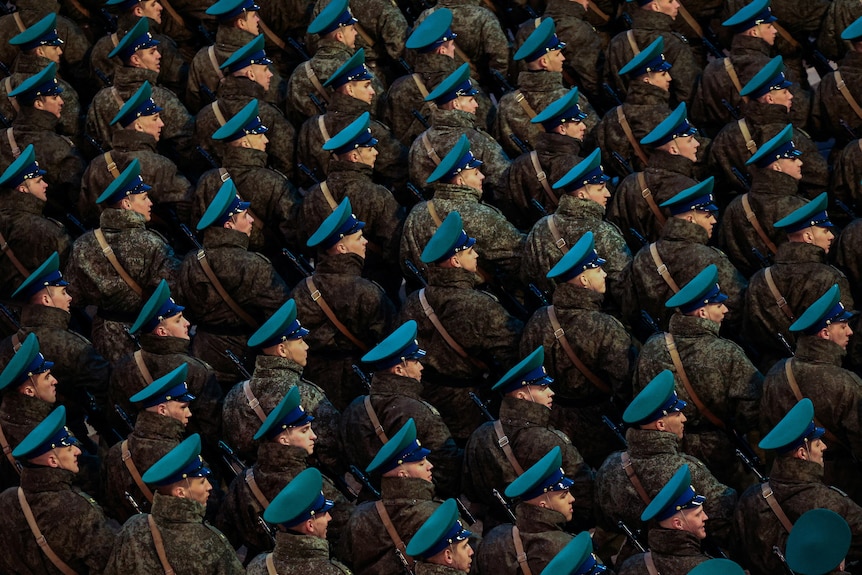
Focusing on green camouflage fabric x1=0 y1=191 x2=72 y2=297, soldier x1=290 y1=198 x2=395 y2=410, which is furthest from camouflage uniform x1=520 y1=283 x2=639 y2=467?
green camouflage fabric x1=0 y1=191 x2=72 y2=297

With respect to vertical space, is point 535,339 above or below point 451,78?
below

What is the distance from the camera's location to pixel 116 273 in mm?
17359

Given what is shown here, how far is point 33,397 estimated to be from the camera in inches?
624

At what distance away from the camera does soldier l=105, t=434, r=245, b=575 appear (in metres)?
14.3

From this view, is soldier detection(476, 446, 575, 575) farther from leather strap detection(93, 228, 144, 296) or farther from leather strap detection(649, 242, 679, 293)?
leather strap detection(93, 228, 144, 296)

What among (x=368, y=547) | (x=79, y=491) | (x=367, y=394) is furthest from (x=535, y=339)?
(x=79, y=491)

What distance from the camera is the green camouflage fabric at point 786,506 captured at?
1430cm

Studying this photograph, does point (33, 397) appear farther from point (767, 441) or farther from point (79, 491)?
point (767, 441)

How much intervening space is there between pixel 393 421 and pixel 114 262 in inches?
128

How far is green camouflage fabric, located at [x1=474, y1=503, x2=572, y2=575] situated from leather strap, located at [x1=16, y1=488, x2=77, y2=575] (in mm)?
2917

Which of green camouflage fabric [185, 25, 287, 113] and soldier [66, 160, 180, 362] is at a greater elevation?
green camouflage fabric [185, 25, 287, 113]

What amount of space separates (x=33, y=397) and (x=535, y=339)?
3.66 m

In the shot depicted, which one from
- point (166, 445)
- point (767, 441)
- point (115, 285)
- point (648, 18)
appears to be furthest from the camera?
point (648, 18)

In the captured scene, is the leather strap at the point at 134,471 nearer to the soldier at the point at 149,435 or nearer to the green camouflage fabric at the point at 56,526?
the soldier at the point at 149,435
